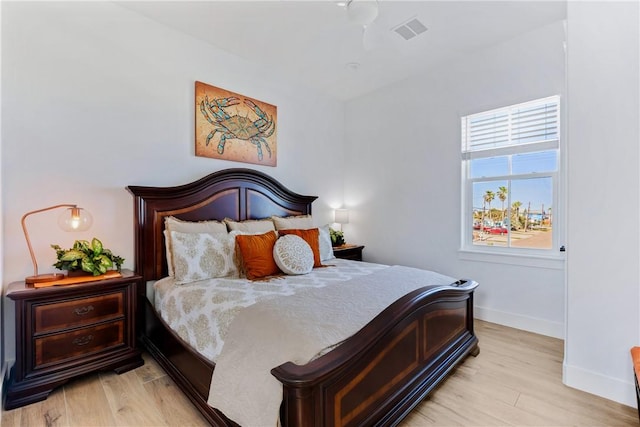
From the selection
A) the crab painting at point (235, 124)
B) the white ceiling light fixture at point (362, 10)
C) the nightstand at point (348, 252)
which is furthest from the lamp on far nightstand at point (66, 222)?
the nightstand at point (348, 252)

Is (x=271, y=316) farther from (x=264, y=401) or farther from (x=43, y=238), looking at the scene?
(x=43, y=238)

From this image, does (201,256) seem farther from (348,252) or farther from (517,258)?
(517,258)

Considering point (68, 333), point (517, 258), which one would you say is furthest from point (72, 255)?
point (517, 258)

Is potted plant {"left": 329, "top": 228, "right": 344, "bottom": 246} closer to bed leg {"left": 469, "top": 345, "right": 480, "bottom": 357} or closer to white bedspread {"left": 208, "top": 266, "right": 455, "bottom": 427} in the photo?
bed leg {"left": 469, "top": 345, "right": 480, "bottom": 357}

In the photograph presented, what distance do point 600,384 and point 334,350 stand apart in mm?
1951

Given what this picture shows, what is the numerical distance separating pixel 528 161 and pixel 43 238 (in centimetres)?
434

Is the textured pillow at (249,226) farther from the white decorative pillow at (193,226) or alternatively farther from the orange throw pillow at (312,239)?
the orange throw pillow at (312,239)

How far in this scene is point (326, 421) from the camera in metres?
1.25

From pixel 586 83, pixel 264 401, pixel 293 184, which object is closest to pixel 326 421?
pixel 264 401

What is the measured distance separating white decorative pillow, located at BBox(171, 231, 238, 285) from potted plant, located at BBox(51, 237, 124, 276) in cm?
50

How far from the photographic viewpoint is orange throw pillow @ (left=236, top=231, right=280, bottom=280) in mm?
2430

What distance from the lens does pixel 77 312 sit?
6.81 feet

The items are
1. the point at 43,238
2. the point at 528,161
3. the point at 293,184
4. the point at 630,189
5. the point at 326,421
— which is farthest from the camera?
the point at 293,184

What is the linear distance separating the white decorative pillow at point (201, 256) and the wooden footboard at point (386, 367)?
55.4 inches
